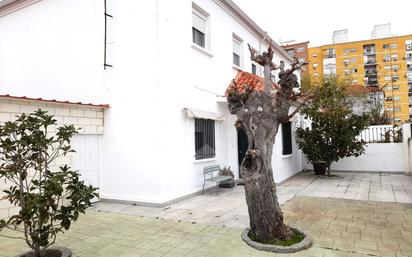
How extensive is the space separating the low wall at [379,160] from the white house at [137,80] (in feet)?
29.1

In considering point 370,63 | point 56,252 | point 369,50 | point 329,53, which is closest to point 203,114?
point 56,252

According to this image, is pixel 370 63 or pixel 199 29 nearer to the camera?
pixel 199 29

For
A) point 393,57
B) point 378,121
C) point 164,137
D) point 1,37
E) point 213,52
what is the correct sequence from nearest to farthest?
point 164,137 → point 213,52 → point 1,37 → point 378,121 → point 393,57

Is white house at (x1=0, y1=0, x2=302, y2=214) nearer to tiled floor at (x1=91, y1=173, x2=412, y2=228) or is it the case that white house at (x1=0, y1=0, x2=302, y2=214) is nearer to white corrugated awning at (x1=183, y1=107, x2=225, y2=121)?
white corrugated awning at (x1=183, y1=107, x2=225, y2=121)

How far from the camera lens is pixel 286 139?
1644 cm

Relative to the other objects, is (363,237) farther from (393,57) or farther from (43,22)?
(393,57)

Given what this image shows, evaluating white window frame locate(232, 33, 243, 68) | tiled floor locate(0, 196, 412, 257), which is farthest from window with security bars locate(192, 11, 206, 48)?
tiled floor locate(0, 196, 412, 257)

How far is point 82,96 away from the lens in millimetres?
11055

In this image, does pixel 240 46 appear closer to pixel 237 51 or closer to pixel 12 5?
pixel 237 51

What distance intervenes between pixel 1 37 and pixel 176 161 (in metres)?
11.0

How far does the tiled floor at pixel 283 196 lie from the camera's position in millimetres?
8328

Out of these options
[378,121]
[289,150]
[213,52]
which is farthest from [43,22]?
[378,121]

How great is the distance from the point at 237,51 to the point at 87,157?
29.1 ft

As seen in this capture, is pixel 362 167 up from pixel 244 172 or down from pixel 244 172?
down
